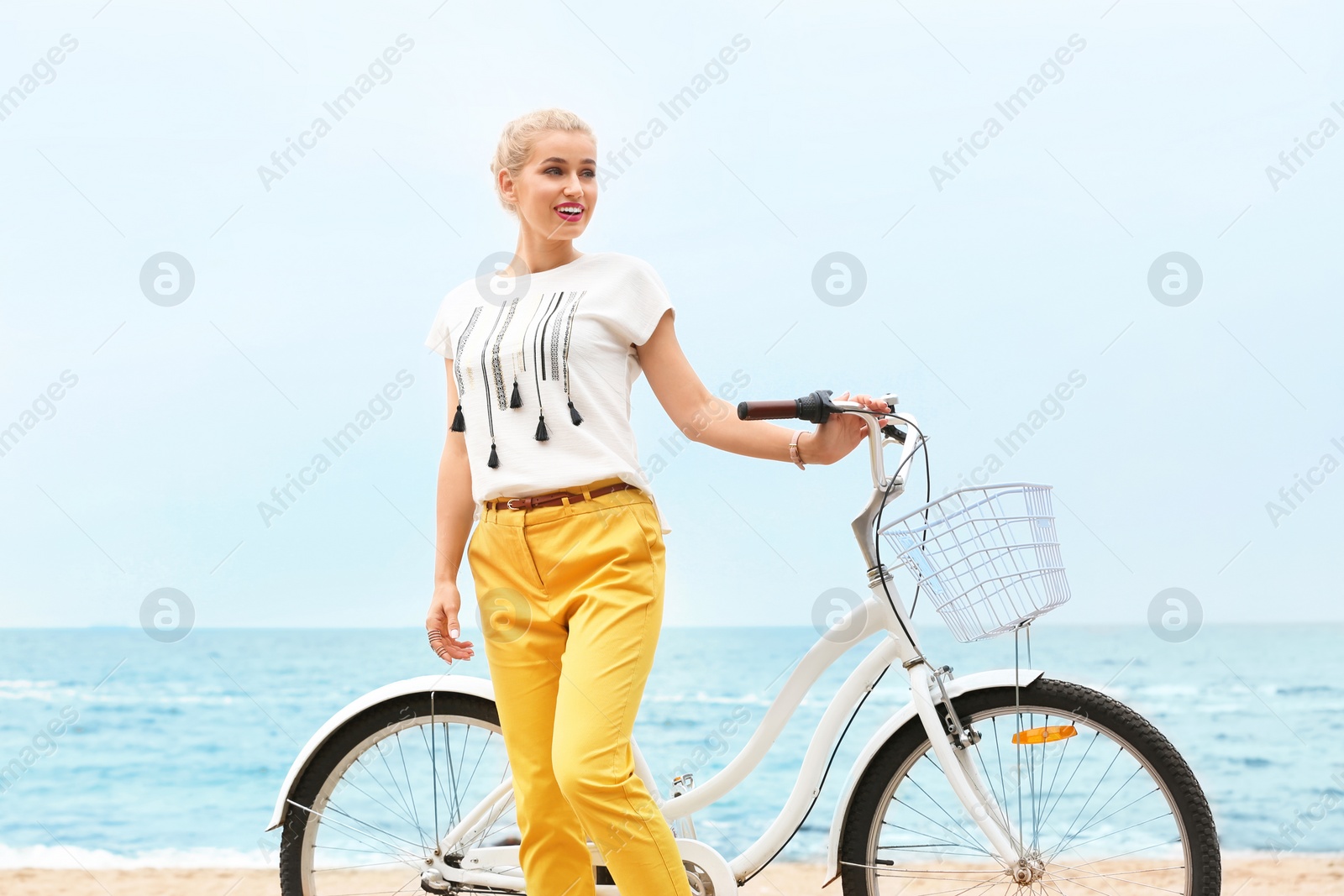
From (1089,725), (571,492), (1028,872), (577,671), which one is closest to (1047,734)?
(1089,725)

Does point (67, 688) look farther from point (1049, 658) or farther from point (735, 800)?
point (1049, 658)

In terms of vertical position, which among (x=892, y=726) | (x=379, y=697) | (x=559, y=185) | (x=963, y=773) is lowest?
(x=963, y=773)

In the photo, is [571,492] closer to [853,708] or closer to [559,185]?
[559,185]

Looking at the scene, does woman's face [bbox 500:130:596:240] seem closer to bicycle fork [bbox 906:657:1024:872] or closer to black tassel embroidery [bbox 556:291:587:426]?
black tassel embroidery [bbox 556:291:587:426]

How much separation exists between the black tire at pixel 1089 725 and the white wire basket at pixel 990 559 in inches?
13.4

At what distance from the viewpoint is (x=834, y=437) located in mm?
2068

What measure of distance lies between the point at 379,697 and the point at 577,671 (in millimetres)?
697

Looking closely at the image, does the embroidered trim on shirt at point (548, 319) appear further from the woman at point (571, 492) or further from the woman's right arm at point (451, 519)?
the woman's right arm at point (451, 519)

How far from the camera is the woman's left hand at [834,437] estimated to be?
206 centimetres

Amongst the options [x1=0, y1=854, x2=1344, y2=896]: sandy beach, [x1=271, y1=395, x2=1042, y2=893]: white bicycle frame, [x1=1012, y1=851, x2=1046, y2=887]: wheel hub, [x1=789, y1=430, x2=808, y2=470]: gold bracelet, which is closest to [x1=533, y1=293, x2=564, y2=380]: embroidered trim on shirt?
[x1=789, y1=430, x2=808, y2=470]: gold bracelet

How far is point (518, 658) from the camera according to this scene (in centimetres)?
211

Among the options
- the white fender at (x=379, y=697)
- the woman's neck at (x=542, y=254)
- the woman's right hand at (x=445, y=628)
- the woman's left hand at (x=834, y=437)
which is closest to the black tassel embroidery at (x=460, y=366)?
the woman's neck at (x=542, y=254)

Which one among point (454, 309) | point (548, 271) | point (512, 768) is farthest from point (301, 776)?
point (548, 271)

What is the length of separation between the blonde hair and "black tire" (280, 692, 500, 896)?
113 cm
